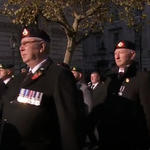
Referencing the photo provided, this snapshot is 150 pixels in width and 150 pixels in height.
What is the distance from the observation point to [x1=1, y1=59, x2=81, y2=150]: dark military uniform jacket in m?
3.92

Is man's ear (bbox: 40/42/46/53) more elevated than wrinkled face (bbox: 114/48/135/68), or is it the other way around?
man's ear (bbox: 40/42/46/53)

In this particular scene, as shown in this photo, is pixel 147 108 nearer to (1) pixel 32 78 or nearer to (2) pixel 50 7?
(1) pixel 32 78

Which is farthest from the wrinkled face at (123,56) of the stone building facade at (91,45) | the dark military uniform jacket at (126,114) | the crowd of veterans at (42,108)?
the stone building facade at (91,45)

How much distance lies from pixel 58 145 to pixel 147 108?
5.44ft

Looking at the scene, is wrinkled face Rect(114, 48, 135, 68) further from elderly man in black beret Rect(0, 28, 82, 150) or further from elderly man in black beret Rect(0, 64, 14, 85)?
elderly man in black beret Rect(0, 64, 14, 85)

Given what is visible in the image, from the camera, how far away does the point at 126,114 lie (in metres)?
5.39

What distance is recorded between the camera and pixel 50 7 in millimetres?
21078

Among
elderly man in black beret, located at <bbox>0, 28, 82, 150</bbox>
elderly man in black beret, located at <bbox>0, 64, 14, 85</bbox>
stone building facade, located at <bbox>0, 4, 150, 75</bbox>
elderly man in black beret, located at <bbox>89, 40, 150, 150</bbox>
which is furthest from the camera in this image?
stone building facade, located at <bbox>0, 4, 150, 75</bbox>

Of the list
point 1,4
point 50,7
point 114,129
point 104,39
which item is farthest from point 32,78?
point 104,39

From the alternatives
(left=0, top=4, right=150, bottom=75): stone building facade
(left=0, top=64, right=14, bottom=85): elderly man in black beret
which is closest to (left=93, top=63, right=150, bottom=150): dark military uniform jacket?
(left=0, top=64, right=14, bottom=85): elderly man in black beret

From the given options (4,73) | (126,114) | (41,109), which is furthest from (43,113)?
(4,73)

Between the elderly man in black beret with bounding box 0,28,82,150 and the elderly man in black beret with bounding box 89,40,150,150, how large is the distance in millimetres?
1383

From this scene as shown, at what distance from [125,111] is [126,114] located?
4 cm

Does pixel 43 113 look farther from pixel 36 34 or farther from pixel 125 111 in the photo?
pixel 125 111
